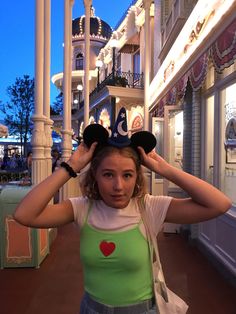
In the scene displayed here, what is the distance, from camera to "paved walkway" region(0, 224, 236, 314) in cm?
367

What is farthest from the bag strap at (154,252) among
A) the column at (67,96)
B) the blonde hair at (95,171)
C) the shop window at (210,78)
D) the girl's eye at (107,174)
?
the column at (67,96)

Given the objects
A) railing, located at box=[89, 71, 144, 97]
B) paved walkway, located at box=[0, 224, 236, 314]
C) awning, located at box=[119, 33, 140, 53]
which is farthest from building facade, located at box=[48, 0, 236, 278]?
awning, located at box=[119, 33, 140, 53]

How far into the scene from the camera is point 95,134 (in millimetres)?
1521

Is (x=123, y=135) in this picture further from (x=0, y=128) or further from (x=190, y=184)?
(x=0, y=128)

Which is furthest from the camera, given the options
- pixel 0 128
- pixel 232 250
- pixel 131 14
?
pixel 131 14

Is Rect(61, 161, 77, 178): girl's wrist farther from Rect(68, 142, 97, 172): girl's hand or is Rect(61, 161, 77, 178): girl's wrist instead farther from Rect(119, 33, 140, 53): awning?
Rect(119, 33, 140, 53): awning

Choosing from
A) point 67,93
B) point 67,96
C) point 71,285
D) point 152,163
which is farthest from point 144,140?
point 67,93

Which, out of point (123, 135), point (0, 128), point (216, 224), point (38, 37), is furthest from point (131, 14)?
point (123, 135)

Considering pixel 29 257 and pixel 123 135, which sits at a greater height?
pixel 123 135

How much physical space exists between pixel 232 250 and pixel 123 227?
3.54 meters

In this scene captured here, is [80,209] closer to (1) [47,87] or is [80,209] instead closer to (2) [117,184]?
(2) [117,184]

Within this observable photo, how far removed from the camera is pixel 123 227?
148cm

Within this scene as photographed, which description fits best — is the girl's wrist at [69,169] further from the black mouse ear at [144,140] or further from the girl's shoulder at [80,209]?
the black mouse ear at [144,140]

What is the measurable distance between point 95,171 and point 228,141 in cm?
392
